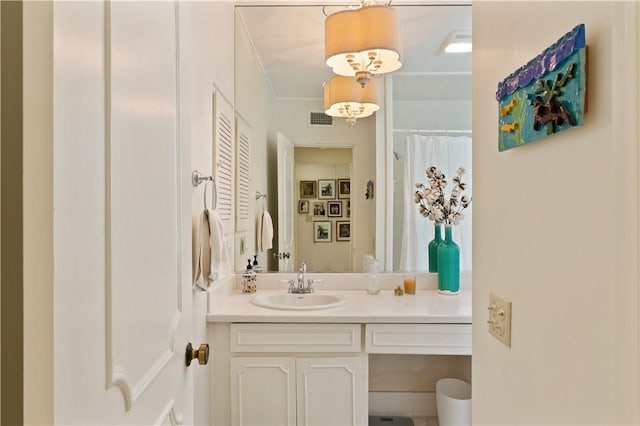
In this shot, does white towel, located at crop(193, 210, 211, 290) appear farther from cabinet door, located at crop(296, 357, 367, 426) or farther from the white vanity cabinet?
cabinet door, located at crop(296, 357, 367, 426)

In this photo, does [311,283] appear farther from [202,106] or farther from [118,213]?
[118,213]

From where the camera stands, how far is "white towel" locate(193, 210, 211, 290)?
60.4 inches

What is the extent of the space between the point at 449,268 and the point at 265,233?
113 centimetres

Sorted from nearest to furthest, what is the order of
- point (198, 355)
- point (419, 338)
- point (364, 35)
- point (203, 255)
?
1. point (198, 355)
2. point (203, 255)
3. point (419, 338)
4. point (364, 35)

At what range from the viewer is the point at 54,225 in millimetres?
441

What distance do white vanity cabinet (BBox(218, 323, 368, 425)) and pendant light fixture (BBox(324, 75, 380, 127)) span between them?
4.39 feet

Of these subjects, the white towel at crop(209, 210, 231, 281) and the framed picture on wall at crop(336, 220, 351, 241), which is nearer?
the white towel at crop(209, 210, 231, 281)

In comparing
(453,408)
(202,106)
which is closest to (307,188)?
(202,106)

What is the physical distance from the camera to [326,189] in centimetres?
244

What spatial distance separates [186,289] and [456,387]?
1.90m

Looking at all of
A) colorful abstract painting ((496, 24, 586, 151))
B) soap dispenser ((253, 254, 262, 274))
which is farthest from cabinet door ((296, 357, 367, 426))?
colorful abstract painting ((496, 24, 586, 151))

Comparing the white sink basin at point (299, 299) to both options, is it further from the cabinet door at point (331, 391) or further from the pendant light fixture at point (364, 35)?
the pendant light fixture at point (364, 35)

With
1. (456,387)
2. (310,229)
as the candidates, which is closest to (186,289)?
(310,229)

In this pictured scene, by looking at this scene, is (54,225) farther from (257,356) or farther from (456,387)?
(456,387)
